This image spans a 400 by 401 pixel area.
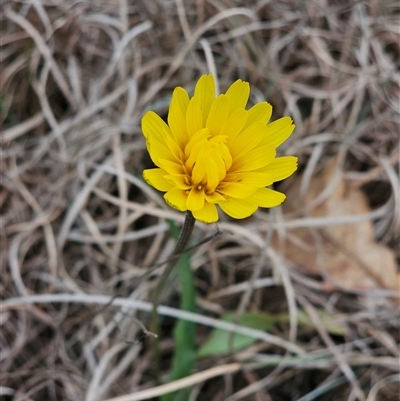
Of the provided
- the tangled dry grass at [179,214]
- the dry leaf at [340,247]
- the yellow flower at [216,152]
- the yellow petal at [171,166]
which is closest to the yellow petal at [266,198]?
the yellow flower at [216,152]

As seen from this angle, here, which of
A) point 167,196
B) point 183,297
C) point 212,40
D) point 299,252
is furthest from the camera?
point 212,40

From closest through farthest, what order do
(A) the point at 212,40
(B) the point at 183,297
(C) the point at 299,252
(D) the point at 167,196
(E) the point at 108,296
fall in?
(D) the point at 167,196 → (B) the point at 183,297 → (E) the point at 108,296 → (C) the point at 299,252 → (A) the point at 212,40

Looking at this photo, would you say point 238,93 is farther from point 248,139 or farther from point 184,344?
point 184,344

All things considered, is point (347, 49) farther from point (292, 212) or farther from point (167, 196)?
point (167, 196)

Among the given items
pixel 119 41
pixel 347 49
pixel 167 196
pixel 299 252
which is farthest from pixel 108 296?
pixel 347 49

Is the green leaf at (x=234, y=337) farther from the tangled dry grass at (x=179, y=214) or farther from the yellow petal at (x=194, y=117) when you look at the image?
the yellow petal at (x=194, y=117)

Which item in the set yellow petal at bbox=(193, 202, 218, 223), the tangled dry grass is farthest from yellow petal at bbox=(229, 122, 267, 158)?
the tangled dry grass

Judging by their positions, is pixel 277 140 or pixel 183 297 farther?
pixel 183 297

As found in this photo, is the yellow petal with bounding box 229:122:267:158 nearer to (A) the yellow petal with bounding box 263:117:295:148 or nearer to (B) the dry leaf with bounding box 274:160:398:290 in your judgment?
(A) the yellow petal with bounding box 263:117:295:148
